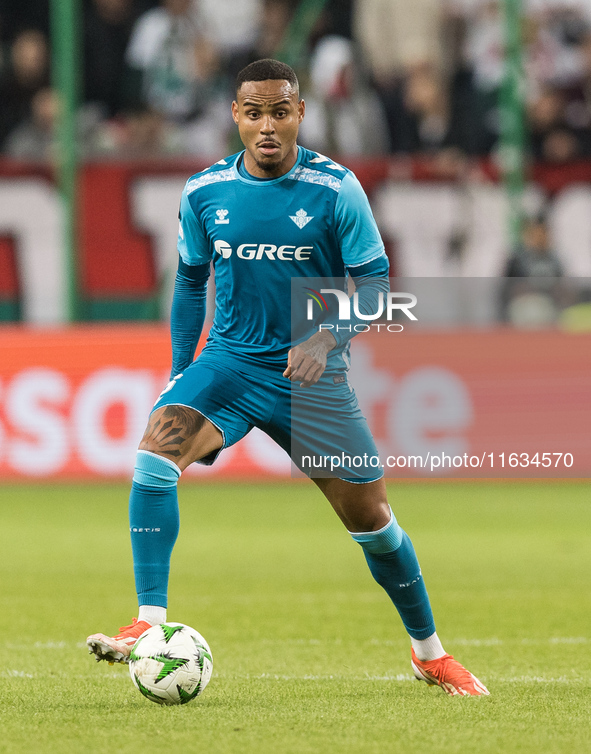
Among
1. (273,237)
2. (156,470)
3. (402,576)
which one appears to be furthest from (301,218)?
(402,576)

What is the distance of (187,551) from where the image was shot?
9211 mm

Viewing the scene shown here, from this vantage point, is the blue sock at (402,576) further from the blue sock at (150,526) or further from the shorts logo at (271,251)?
the shorts logo at (271,251)

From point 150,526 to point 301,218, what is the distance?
122cm

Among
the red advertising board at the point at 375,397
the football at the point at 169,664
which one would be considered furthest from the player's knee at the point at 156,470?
the red advertising board at the point at 375,397

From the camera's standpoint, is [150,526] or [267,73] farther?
[267,73]

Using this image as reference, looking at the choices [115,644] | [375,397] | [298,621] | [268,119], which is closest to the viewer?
[115,644]

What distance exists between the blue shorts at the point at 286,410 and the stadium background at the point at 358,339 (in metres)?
1.47

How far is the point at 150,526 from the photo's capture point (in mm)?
4668

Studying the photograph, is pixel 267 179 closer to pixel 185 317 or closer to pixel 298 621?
pixel 185 317

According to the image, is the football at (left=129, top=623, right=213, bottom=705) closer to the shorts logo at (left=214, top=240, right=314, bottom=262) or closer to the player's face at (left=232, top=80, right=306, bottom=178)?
the shorts logo at (left=214, top=240, right=314, bottom=262)

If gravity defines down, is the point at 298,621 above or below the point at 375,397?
above

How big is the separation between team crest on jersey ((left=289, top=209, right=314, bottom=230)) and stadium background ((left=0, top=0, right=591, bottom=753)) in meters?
2.08

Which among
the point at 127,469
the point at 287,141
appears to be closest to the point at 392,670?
the point at 287,141

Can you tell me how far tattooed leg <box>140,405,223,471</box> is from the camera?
465 centimetres
